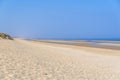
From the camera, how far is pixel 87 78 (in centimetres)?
933

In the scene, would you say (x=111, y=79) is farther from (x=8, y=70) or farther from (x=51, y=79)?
(x=8, y=70)

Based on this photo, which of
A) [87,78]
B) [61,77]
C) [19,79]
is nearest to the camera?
[19,79]

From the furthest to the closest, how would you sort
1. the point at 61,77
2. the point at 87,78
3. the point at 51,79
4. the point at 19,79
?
the point at 87,78 → the point at 61,77 → the point at 51,79 → the point at 19,79

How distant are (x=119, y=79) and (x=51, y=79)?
3.40 meters

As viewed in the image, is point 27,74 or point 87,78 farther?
point 87,78

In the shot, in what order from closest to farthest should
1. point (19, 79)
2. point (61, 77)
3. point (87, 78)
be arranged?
point (19, 79) → point (61, 77) → point (87, 78)

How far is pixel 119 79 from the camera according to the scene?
32.3ft

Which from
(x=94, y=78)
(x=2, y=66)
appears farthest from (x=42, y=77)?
(x=94, y=78)

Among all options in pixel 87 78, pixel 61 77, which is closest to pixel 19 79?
pixel 61 77

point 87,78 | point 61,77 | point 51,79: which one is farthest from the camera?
point 87,78

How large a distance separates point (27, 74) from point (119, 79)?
13.5 feet

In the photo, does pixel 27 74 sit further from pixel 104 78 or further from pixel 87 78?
pixel 104 78

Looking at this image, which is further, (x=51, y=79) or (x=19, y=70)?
(x=19, y=70)

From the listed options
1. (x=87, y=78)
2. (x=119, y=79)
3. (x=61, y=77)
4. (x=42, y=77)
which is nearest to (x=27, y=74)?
(x=42, y=77)
